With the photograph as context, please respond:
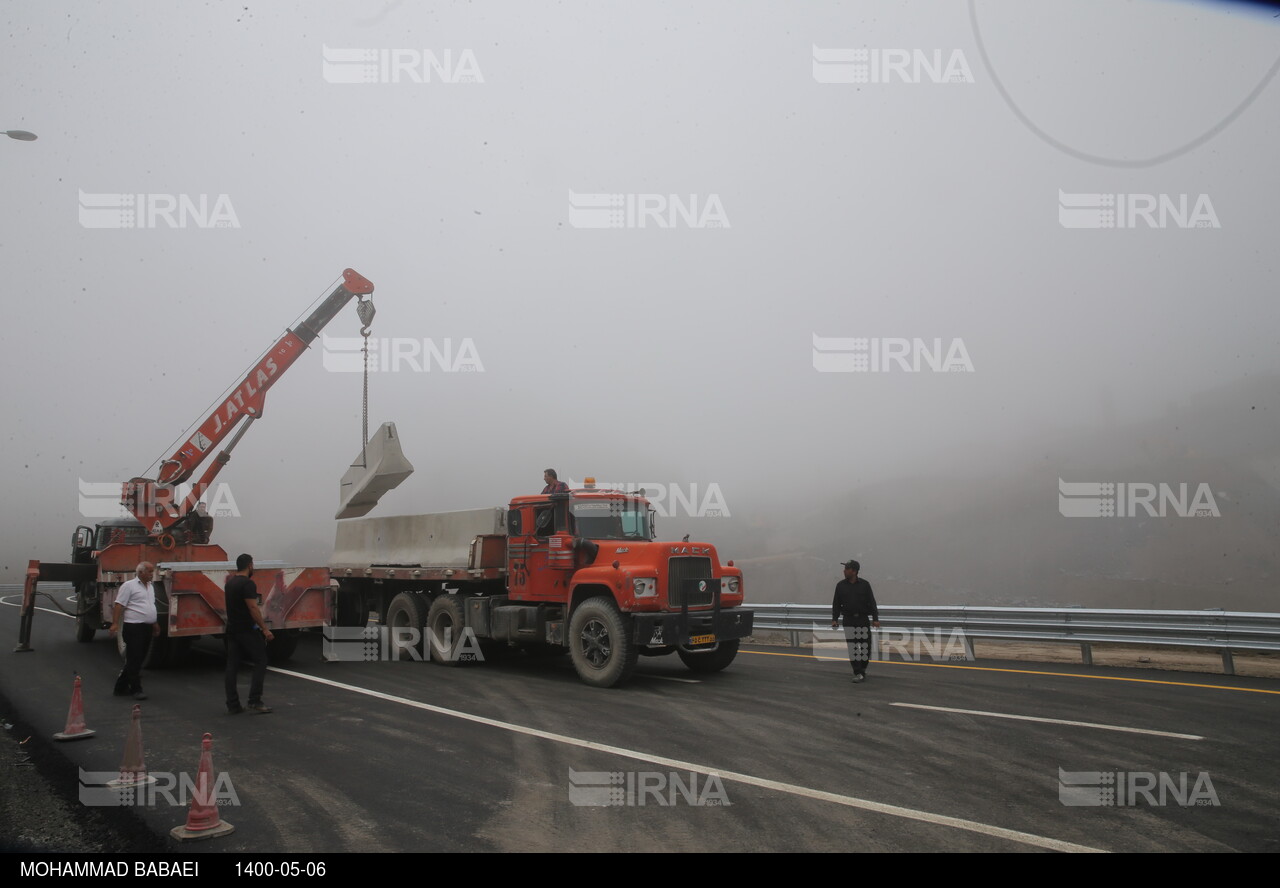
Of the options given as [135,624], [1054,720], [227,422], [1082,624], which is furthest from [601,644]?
[227,422]

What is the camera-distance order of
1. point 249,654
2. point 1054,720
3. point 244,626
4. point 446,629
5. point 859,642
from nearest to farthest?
point 1054,720 < point 249,654 < point 244,626 < point 859,642 < point 446,629

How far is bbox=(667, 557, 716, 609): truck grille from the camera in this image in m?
11.1

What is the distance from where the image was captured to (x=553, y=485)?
12398 millimetres

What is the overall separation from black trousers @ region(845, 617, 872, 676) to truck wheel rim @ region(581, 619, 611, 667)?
3422mm

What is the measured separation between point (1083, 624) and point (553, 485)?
8611 millimetres

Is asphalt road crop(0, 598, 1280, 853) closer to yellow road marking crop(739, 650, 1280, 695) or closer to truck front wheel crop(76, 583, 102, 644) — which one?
yellow road marking crop(739, 650, 1280, 695)

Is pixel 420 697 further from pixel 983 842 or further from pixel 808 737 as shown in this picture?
pixel 983 842

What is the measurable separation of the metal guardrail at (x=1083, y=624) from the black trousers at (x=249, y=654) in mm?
9075

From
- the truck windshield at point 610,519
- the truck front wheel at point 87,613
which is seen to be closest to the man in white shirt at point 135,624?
the truck front wheel at point 87,613

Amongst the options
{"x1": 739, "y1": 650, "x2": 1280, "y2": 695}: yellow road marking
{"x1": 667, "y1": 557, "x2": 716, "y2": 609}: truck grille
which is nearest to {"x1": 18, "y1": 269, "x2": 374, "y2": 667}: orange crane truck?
{"x1": 667, "y1": 557, "x2": 716, "y2": 609}: truck grille

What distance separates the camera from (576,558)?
1193cm

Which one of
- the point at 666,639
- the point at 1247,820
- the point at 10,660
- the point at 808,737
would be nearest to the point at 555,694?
the point at 666,639
